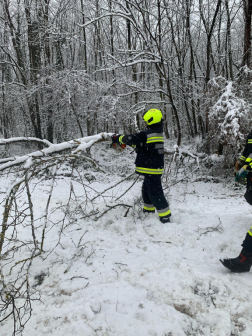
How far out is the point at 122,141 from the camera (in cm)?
345

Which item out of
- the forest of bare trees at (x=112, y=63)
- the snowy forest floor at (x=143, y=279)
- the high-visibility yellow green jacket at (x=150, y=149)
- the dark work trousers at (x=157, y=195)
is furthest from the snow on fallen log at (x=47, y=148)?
the forest of bare trees at (x=112, y=63)

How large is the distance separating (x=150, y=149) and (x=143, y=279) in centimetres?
201

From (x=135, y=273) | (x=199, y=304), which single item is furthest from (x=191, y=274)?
(x=135, y=273)

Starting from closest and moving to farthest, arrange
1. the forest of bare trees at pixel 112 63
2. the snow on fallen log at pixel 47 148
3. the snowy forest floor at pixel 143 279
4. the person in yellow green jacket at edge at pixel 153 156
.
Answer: the snowy forest floor at pixel 143 279 < the snow on fallen log at pixel 47 148 < the person in yellow green jacket at edge at pixel 153 156 < the forest of bare trees at pixel 112 63

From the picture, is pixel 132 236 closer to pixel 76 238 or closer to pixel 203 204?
pixel 76 238

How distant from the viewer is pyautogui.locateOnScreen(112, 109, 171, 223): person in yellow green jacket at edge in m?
3.57

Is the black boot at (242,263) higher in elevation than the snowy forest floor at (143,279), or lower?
higher

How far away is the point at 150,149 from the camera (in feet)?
11.9

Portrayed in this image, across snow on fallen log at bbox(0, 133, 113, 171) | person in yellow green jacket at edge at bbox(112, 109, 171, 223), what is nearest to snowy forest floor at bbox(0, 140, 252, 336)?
person in yellow green jacket at edge at bbox(112, 109, 171, 223)

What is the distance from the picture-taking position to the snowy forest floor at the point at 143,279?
6.18 feet

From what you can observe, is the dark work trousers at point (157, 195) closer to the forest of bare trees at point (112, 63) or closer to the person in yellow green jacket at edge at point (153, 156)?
the person in yellow green jacket at edge at point (153, 156)

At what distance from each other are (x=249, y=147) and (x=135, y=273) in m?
2.13

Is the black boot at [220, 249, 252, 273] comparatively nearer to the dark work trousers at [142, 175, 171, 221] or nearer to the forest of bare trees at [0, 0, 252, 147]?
the dark work trousers at [142, 175, 171, 221]

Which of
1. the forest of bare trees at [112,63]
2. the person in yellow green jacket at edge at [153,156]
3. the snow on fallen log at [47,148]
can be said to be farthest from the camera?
the forest of bare trees at [112,63]
